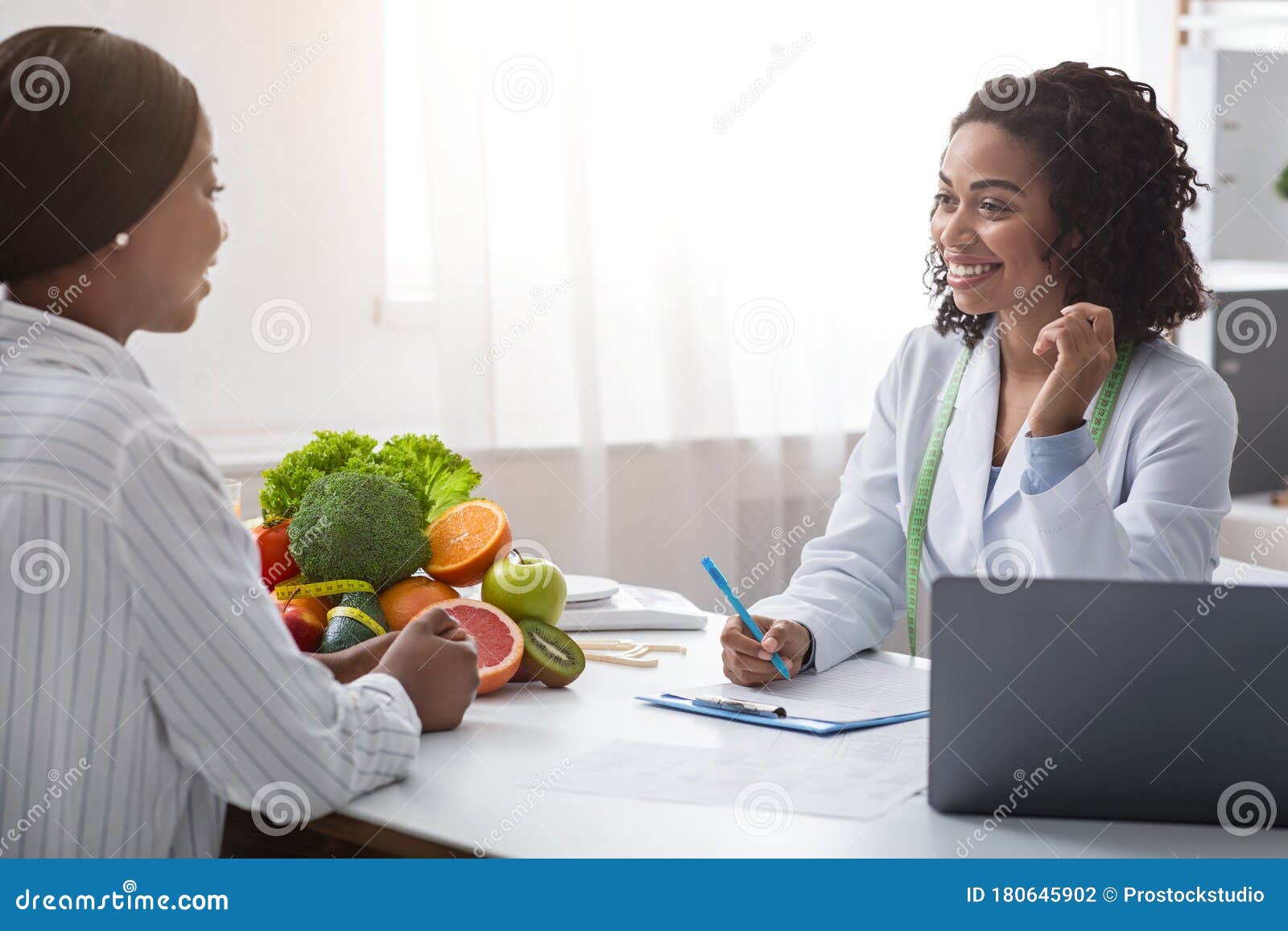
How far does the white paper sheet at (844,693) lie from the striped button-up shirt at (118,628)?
0.55 meters

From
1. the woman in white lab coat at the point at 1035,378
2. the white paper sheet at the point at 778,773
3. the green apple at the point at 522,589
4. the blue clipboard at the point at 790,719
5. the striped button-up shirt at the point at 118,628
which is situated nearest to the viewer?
the striped button-up shirt at the point at 118,628

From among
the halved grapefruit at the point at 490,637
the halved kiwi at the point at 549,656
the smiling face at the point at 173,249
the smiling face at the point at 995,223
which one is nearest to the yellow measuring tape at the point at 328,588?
the halved grapefruit at the point at 490,637

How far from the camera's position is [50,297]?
106 centimetres

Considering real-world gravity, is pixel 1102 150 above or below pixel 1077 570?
above

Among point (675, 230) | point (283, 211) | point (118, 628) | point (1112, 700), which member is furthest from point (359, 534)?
point (675, 230)

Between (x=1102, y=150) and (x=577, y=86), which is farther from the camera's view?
(x=577, y=86)

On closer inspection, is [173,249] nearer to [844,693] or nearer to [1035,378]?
[844,693]

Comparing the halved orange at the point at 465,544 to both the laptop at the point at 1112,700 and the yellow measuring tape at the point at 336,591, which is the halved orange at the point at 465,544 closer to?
the yellow measuring tape at the point at 336,591

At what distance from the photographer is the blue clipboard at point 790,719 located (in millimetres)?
1319

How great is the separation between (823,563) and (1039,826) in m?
0.82

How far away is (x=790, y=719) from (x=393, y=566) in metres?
0.54

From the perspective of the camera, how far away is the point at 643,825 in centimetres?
106
